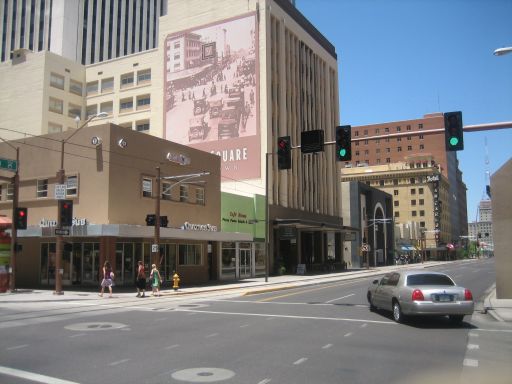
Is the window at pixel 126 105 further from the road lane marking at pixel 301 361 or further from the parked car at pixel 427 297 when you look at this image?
the road lane marking at pixel 301 361

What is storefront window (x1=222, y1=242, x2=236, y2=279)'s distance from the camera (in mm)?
39844

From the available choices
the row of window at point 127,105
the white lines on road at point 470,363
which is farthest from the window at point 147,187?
the row of window at point 127,105

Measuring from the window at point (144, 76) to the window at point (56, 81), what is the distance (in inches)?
360

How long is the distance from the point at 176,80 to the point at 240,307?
1603 inches

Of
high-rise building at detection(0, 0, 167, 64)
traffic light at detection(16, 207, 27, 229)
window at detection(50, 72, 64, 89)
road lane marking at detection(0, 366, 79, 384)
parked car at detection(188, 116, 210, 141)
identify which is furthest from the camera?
high-rise building at detection(0, 0, 167, 64)

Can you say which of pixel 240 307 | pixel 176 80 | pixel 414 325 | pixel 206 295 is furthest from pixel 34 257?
pixel 176 80

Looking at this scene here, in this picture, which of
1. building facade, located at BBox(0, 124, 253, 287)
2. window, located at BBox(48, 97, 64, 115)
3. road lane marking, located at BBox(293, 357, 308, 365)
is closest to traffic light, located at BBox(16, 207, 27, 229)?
building facade, located at BBox(0, 124, 253, 287)

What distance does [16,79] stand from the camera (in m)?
59.8

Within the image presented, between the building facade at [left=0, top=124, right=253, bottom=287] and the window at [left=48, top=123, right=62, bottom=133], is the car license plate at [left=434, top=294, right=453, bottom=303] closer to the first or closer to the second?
the building facade at [left=0, top=124, right=253, bottom=287]

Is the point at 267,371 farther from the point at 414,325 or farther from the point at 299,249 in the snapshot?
the point at 299,249

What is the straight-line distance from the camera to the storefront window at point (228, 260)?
39844 millimetres

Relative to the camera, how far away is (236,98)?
171 ft

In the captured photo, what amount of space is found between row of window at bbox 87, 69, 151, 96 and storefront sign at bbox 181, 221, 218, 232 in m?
29.5

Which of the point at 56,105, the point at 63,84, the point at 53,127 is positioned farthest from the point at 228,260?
the point at 63,84
